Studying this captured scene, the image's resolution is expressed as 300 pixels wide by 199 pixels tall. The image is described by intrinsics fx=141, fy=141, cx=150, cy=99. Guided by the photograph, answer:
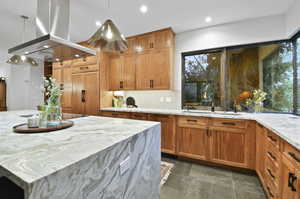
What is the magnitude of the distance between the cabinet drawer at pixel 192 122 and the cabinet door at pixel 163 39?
1.62m

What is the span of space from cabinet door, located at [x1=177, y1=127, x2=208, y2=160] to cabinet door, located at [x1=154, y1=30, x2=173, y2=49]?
1.83 m

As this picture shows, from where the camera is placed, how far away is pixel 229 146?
7.66 ft

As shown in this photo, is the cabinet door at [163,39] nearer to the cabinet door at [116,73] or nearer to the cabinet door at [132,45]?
the cabinet door at [132,45]

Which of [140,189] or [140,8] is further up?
[140,8]

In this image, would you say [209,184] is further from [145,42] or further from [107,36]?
[145,42]

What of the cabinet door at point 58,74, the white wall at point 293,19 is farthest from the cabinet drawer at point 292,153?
the cabinet door at point 58,74

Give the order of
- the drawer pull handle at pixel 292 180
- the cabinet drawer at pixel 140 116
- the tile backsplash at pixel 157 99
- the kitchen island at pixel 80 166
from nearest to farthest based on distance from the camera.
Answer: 1. the kitchen island at pixel 80 166
2. the drawer pull handle at pixel 292 180
3. the cabinet drawer at pixel 140 116
4. the tile backsplash at pixel 157 99

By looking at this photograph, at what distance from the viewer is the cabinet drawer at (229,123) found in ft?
7.41

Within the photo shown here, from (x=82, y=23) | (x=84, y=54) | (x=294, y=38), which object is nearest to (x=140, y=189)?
(x=84, y=54)

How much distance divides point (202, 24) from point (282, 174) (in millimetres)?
2765

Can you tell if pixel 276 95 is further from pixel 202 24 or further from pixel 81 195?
pixel 81 195

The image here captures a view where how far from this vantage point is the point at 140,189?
1182 millimetres

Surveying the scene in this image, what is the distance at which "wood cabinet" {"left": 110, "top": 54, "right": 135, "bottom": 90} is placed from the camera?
351 cm

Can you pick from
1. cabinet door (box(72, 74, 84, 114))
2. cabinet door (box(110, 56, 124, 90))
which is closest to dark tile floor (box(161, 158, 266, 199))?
cabinet door (box(110, 56, 124, 90))
